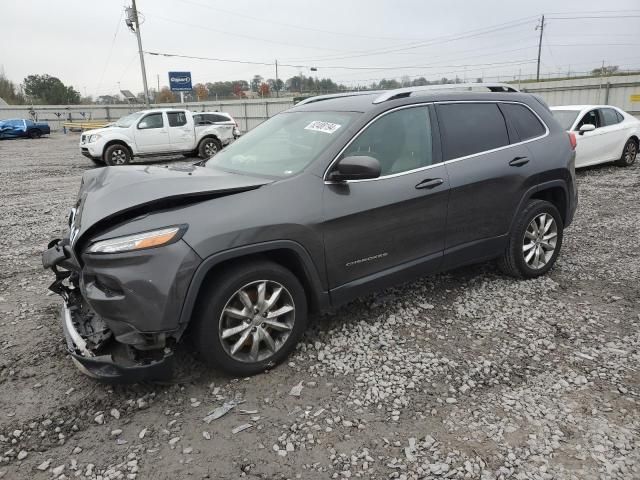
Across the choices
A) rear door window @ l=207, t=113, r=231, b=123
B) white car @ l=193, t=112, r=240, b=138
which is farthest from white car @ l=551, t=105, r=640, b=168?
rear door window @ l=207, t=113, r=231, b=123

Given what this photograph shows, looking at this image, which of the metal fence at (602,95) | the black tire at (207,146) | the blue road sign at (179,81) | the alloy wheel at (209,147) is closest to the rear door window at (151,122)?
the black tire at (207,146)

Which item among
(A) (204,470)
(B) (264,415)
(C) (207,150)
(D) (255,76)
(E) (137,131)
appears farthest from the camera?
(D) (255,76)

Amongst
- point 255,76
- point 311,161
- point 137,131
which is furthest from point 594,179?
point 255,76

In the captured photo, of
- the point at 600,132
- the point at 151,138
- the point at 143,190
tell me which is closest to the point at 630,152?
the point at 600,132

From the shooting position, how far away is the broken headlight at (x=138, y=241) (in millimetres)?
2598

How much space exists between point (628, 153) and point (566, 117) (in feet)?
7.53

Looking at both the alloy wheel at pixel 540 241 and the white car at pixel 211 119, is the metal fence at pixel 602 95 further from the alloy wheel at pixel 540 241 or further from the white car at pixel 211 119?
the alloy wheel at pixel 540 241

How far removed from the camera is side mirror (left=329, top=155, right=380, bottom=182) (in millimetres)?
3059

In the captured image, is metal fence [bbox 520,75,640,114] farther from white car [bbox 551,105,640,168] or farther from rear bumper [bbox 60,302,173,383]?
rear bumper [bbox 60,302,173,383]

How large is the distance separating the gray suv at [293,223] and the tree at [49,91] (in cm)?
6167

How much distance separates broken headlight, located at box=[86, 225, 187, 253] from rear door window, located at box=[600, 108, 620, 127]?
11269 millimetres

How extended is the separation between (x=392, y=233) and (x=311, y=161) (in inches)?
31.2

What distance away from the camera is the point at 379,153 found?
138 inches

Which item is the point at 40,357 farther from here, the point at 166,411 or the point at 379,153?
the point at 379,153
